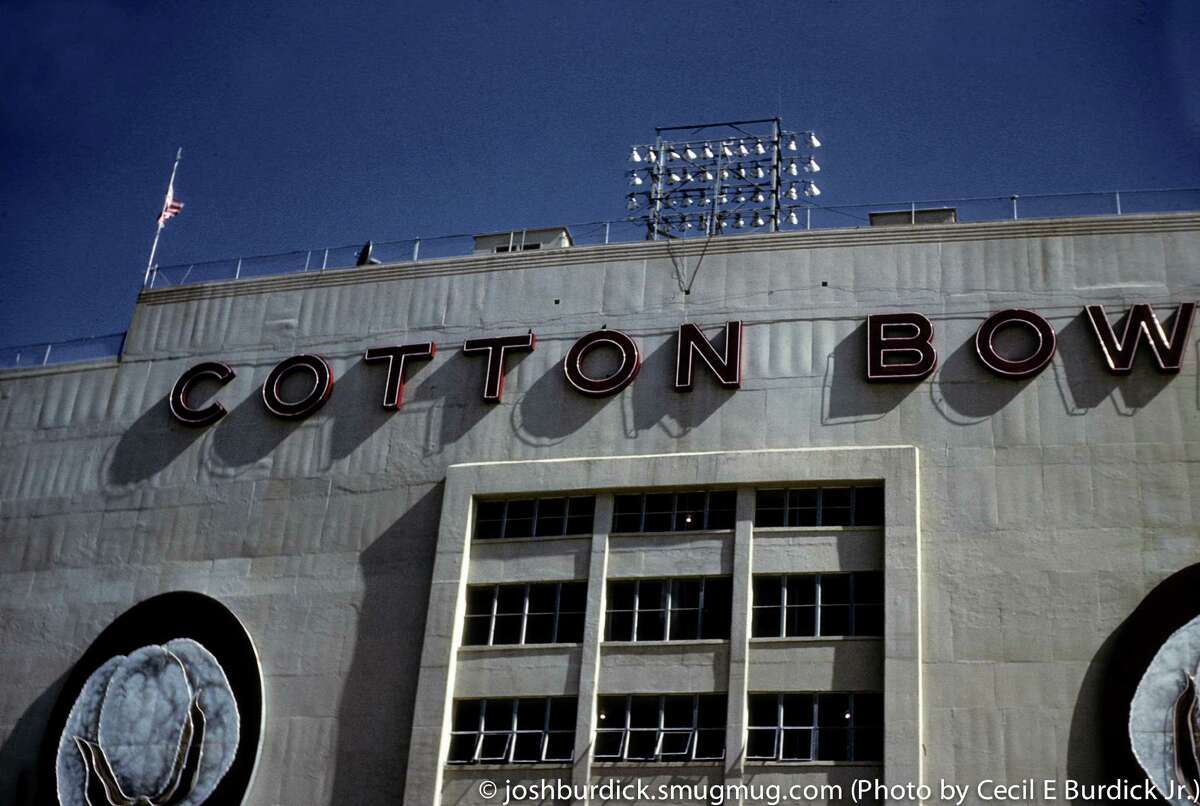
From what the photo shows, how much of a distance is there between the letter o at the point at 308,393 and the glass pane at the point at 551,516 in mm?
10277

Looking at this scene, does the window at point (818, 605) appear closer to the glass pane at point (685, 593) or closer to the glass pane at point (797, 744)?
the glass pane at point (685, 593)

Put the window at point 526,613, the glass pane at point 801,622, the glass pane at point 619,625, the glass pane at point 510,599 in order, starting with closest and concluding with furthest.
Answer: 1. the glass pane at point 801,622
2. the glass pane at point 619,625
3. the window at point 526,613
4. the glass pane at point 510,599

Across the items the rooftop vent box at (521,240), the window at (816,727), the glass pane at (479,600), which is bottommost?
the window at (816,727)

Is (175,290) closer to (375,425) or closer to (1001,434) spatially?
(375,425)

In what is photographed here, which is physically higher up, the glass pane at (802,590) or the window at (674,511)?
the window at (674,511)

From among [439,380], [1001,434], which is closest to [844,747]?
[1001,434]

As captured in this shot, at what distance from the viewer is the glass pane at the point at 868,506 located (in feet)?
185

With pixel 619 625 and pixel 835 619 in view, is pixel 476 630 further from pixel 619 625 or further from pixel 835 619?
pixel 835 619

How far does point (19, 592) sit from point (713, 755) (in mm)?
28387

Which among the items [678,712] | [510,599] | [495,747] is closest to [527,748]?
[495,747]

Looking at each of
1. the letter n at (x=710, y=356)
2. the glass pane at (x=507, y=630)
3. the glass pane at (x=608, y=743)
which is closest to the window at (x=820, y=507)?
the letter n at (x=710, y=356)

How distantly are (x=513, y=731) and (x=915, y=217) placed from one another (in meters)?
23.8

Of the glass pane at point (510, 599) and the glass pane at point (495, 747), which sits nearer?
the glass pane at point (495, 747)

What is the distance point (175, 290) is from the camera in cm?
7012
